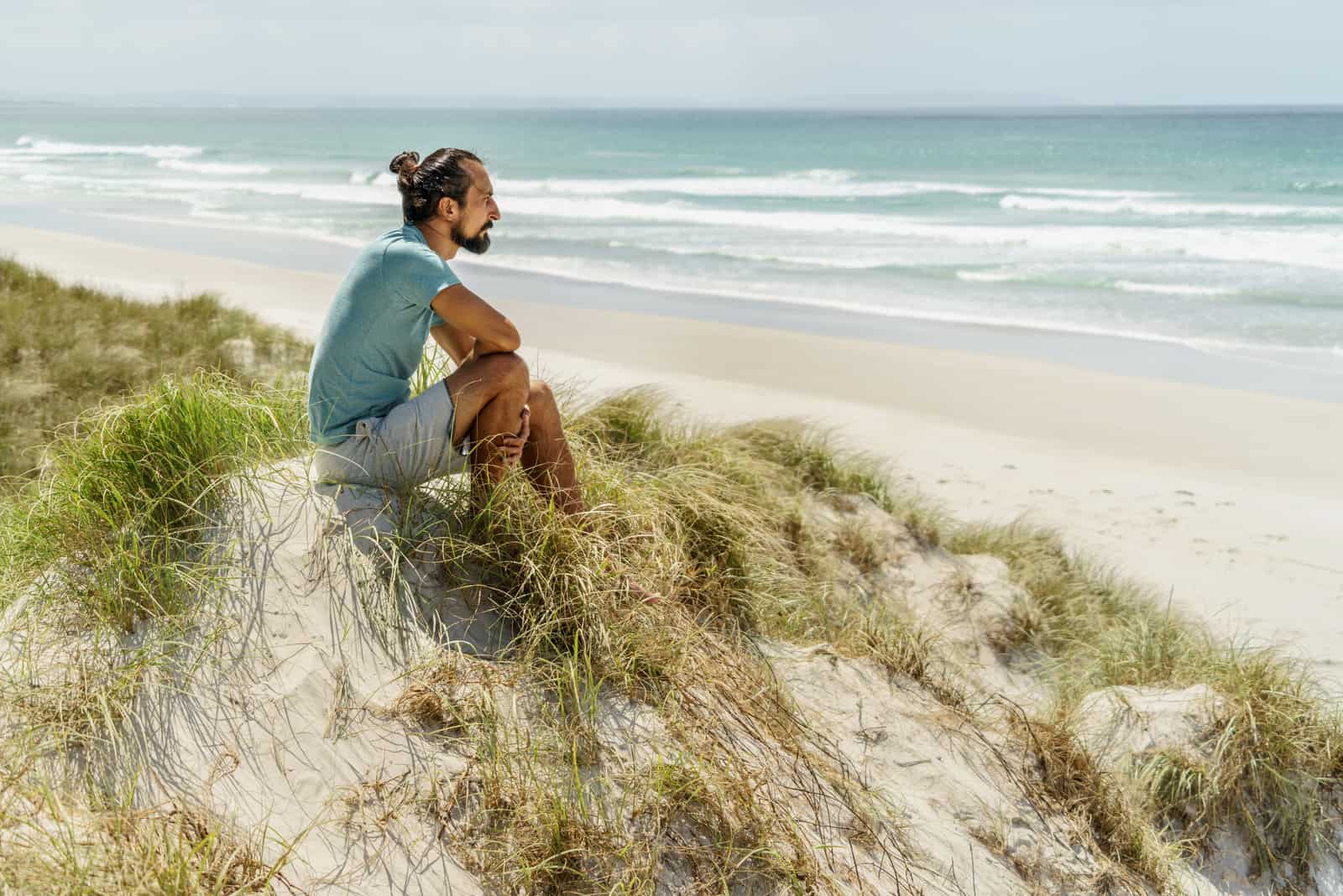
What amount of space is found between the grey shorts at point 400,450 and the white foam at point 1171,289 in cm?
1464

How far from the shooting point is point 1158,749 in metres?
3.54

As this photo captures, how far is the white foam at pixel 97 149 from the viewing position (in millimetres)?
50438

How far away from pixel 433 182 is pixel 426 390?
26.9 inches

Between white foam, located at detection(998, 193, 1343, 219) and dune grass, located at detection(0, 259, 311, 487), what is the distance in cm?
2455

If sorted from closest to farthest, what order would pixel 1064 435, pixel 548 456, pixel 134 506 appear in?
1. pixel 134 506
2. pixel 548 456
3. pixel 1064 435

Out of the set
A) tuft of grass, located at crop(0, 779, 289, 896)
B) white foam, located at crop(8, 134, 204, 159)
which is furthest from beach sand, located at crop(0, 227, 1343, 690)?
white foam, located at crop(8, 134, 204, 159)

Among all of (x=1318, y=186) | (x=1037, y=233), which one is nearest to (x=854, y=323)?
(x=1037, y=233)

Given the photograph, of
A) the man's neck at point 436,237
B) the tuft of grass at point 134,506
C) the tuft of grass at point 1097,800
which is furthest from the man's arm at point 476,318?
the tuft of grass at point 1097,800

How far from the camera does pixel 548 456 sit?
3.38m

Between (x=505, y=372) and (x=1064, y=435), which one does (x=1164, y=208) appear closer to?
(x=1064, y=435)

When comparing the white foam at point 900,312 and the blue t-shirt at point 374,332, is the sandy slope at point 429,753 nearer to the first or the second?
the blue t-shirt at point 374,332

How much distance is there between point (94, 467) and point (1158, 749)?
367 centimetres

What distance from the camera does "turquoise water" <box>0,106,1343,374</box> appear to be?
14727 millimetres

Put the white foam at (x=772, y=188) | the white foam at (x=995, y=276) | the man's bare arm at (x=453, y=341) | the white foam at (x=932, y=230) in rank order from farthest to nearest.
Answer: the white foam at (x=772, y=188) → the white foam at (x=932, y=230) → the white foam at (x=995, y=276) → the man's bare arm at (x=453, y=341)
